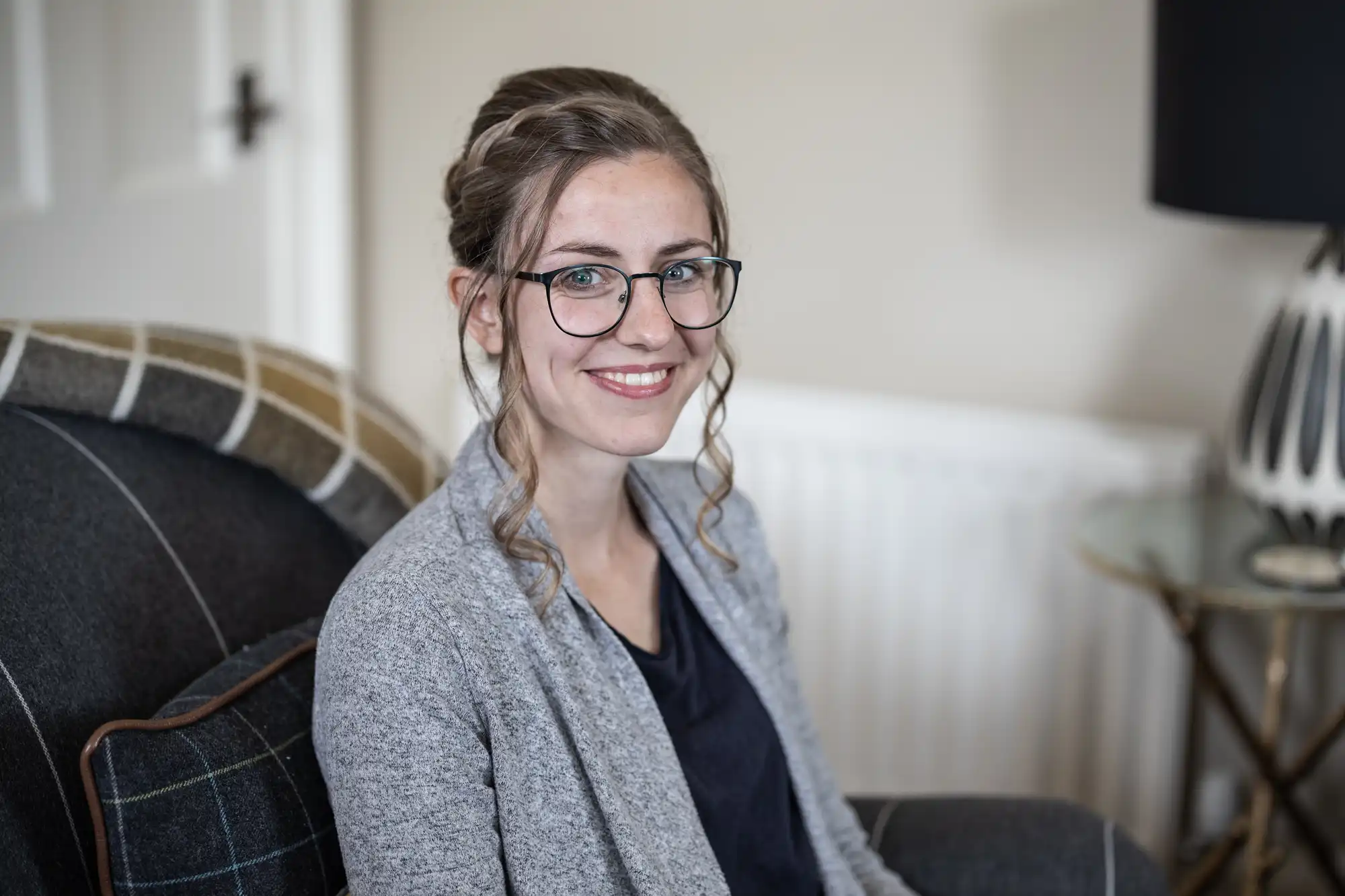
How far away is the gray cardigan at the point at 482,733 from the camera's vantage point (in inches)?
41.4

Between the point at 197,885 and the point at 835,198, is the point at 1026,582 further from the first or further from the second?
the point at 197,885

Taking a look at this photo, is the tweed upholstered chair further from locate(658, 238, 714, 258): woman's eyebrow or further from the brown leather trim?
locate(658, 238, 714, 258): woman's eyebrow

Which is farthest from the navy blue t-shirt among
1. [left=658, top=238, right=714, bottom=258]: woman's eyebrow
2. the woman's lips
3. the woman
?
[left=658, top=238, right=714, bottom=258]: woman's eyebrow

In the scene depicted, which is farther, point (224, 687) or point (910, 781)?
point (910, 781)

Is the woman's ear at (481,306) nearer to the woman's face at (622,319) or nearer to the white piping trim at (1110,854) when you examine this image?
Answer: the woman's face at (622,319)

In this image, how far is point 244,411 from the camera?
135 cm

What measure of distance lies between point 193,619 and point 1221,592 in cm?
113

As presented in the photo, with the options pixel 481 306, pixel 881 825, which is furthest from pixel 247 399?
pixel 881 825

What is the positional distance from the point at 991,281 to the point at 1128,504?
41cm

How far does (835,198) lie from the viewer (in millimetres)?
2320

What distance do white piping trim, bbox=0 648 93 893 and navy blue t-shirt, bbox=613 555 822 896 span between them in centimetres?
45

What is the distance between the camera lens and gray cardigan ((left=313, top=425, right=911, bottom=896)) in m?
1.05

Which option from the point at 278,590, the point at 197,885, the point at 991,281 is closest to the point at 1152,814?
the point at 991,281

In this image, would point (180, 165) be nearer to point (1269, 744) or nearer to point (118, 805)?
point (118, 805)
